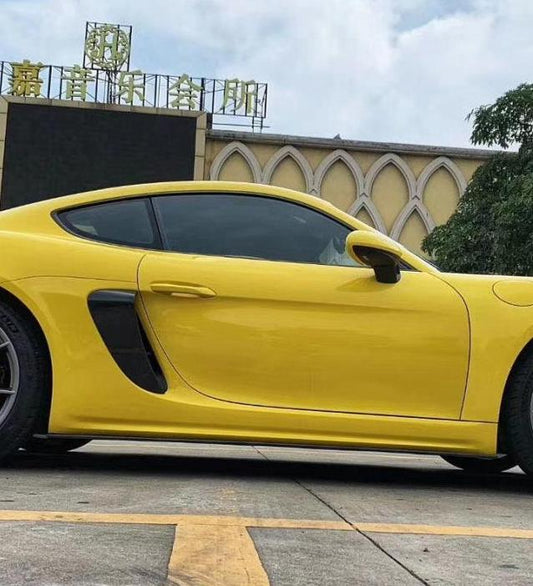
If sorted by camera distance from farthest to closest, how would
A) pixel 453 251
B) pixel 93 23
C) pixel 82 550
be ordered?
1. pixel 93 23
2. pixel 453 251
3. pixel 82 550

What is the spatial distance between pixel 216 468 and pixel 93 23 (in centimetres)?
2157

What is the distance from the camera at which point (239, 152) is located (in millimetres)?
20812

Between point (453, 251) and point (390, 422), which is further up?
point (453, 251)

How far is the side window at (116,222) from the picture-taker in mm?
3604

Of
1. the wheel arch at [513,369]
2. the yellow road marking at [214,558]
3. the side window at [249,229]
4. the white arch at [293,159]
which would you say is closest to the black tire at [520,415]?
the wheel arch at [513,369]

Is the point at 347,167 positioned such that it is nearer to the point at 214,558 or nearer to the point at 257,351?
the point at 257,351

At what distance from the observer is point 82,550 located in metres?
2.17

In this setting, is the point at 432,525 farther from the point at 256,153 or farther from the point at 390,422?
the point at 256,153

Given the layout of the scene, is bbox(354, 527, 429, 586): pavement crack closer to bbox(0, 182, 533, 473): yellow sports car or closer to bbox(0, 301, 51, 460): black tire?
bbox(0, 182, 533, 473): yellow sports car

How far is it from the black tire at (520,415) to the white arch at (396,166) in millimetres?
17692

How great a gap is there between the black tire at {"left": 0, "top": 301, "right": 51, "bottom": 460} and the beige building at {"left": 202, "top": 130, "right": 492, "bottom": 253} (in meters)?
17.5

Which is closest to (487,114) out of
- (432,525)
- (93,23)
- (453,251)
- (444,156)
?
(453,251)

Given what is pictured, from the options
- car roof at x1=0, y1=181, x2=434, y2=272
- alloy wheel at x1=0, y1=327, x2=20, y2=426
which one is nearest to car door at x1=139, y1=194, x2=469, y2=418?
car roof at x1=0, y1=181, x2=434, y2=272

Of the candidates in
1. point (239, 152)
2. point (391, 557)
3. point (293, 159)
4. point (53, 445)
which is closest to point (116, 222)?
point (53, 445)
